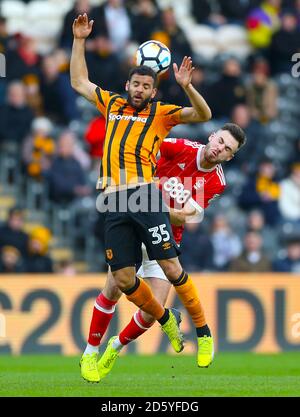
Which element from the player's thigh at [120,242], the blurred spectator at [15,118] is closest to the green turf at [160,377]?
the player's thigh at [120,242]

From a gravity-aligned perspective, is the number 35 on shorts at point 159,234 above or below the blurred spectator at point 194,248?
above

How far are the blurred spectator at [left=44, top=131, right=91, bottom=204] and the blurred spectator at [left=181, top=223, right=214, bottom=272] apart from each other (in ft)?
5.32

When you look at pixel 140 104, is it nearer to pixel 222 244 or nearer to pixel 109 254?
pixel 109 254

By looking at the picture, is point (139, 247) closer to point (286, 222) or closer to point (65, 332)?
point (65, 332)

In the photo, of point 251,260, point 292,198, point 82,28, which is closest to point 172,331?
point 82,28

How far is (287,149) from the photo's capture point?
66.1ft

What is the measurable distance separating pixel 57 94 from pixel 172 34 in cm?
225

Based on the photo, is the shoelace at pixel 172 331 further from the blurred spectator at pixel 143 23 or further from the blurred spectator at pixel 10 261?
the blurred spectator at pixel 143 23

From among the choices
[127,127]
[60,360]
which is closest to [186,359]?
[60,360]

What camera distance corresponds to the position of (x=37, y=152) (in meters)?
18.1

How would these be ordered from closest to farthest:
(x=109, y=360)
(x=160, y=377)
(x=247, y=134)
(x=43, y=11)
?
(x=109, y=360), (x=160, y=377), (x=247, y=134), (x=43, y=11)

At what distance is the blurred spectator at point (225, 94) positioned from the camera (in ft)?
64.6

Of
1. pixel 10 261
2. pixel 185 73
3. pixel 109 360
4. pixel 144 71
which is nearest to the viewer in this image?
pixel 185 73

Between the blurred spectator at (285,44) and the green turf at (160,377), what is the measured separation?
266 inches
